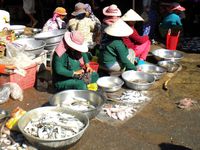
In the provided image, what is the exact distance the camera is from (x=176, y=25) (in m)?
8.64

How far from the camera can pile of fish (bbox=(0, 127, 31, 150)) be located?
4.29 meters

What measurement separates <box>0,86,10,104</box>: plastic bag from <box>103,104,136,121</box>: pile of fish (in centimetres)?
175

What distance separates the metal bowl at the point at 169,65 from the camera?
7.18 m

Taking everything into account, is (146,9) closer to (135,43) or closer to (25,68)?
(135,43)

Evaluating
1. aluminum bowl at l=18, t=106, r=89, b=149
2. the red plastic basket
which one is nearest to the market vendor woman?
aluminum bowl at l=18, t=106, r=89, b=149

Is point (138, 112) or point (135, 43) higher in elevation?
point (135, 43)

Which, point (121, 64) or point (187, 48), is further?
point (187, 48)

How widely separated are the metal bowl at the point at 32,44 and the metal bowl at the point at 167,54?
8.67 feet

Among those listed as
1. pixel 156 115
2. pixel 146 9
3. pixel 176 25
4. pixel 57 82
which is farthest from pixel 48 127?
pixel 146 9

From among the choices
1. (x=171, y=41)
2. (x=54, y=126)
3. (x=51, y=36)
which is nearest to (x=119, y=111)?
(x=54, y=126)

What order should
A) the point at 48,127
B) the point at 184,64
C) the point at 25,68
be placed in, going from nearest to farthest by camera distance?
the point at 48,127, the point at 25,68, the point at 184,64

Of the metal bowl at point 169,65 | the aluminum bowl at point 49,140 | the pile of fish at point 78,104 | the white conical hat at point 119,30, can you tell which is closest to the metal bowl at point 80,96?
the pile of fish at point 78,104

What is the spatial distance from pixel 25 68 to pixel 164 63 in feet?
10.1

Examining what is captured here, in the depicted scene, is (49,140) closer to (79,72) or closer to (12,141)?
(12,141)
